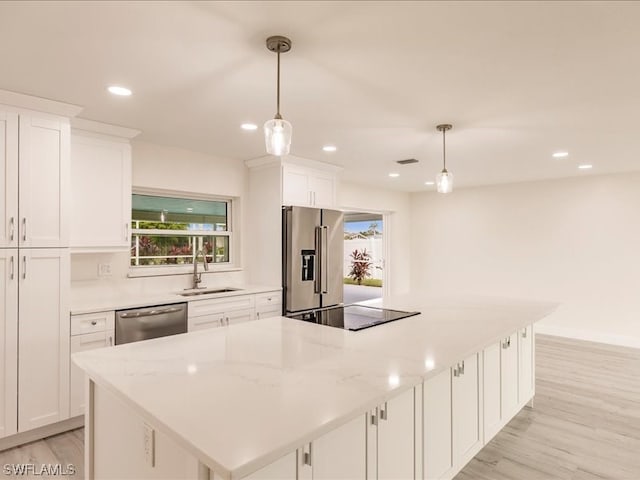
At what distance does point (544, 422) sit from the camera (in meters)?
3.01

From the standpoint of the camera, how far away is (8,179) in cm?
255

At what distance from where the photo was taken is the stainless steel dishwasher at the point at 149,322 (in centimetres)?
298

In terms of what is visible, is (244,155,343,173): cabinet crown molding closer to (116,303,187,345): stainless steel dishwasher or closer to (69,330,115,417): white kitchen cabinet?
(116,303,187,345): stainless steel dishwasher

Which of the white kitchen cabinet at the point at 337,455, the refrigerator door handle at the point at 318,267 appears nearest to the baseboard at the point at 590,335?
the refrigerator door handle at the point at 318,267

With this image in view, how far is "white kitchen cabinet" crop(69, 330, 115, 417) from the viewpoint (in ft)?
9.21

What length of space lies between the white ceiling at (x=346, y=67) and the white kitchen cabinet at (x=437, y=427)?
1.65m

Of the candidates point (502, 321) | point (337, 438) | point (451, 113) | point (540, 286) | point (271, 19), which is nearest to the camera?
point (337, 438)

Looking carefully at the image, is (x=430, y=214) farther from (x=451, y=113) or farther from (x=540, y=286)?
(x=451, y=113)

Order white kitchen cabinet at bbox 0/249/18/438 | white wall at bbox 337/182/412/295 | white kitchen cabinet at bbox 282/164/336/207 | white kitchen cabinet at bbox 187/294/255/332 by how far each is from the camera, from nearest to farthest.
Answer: white kitchen cabinet at bbox 0/249/18/438
white kitchen cabinet at bbox 187/294/255/332
white kitchen cabinet at bbox 282/164/336/207
white wall at bbox 337/182/412/295

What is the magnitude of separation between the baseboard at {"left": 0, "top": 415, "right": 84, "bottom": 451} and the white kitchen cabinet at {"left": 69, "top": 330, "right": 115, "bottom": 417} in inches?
3.9

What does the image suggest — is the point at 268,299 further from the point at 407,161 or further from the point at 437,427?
the point at 437,427

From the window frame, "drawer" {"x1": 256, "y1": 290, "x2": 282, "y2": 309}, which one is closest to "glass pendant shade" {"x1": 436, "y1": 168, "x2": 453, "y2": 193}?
"drawer" {"x1": 256, "y1": 290, "x2": 282, "y2": 309}

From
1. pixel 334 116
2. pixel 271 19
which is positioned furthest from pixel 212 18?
pixel 334 116

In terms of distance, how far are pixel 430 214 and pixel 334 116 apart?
A: 185 inches
